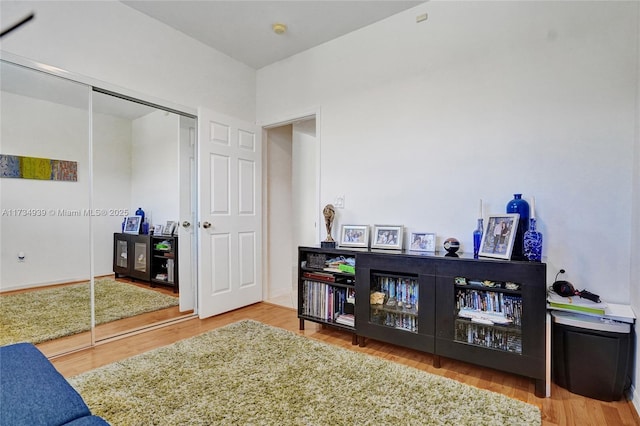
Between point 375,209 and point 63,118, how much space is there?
2.81 meters

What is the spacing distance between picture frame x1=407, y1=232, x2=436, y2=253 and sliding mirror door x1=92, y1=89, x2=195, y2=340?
2353mm

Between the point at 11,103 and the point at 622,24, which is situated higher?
the point at 622,24

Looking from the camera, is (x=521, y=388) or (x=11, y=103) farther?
(x=11, y=103)

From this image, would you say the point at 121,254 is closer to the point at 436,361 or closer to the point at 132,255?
the point at 132,255

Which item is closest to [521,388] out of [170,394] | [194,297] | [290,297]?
[170,394]

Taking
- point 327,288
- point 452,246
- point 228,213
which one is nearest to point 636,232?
point 452,246

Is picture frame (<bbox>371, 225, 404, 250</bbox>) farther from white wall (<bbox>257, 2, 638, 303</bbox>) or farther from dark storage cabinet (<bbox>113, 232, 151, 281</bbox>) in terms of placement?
dark storage cabinet (<bbox>113, 232, 151, 281</bbox>)

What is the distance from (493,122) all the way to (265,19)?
2.21 metres

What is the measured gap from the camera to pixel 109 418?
1551 millimetres

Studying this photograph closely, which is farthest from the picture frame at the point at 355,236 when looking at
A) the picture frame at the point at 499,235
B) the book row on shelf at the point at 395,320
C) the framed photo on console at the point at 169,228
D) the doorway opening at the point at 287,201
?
the framed photo on console at the point at 169,228

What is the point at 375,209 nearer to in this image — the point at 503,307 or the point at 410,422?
the point at 503,307

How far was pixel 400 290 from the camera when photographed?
2.42 m

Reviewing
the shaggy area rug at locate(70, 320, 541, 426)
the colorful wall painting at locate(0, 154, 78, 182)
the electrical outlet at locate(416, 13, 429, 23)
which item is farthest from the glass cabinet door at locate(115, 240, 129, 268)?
the electrical outlet at locate(416, 13, 429, 23)

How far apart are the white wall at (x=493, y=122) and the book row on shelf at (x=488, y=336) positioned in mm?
519
